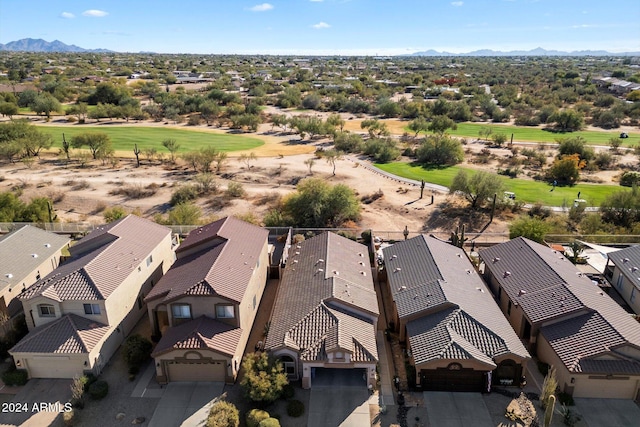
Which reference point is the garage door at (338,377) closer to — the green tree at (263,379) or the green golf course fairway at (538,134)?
the green tree at (263,379)

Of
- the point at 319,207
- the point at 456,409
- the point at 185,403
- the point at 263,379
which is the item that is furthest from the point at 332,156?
the point at 185,403

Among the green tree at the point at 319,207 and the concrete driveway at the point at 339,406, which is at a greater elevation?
the green tree at the point at 319,207

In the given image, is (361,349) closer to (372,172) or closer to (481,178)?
(481,178)

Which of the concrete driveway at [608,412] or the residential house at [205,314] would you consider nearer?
the concrete driveway at [608,412]

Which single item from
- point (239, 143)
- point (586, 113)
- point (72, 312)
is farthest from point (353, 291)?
point (586, 113)

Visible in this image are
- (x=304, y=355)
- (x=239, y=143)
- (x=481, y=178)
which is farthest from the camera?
(x=239, y=143)

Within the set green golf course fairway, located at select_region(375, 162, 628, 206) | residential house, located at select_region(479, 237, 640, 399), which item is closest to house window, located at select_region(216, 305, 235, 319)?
residential house, located at select_region(479, 237, 640, 399)

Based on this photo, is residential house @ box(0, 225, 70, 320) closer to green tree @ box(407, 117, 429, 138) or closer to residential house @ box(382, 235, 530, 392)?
residential house @ box(382, 235, 530, 392)

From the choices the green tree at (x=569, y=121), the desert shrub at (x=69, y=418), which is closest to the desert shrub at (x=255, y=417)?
the desert shrub at (x=69, y=418)
